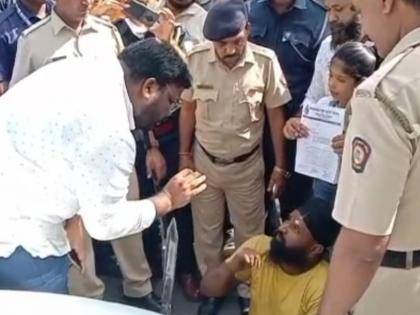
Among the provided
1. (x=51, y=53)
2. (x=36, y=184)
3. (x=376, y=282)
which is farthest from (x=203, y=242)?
(x=376, y=282)

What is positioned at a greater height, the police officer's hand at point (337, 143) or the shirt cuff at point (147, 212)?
the shirt cuff at point (147, 212)

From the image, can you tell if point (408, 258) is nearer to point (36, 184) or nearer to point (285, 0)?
point (36, 184)

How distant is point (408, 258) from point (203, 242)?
228cm

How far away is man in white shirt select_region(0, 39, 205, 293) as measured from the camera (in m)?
2.54

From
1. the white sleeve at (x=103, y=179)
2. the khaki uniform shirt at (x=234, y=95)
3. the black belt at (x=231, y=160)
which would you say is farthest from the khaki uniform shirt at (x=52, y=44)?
the white sleeve at (x=103, y=179)

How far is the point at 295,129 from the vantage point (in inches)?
152

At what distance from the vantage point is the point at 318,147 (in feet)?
12.4

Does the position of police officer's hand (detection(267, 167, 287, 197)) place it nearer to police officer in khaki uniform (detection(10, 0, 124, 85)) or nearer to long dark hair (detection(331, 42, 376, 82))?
long dark hair (detection(331, 42, 376, 82))

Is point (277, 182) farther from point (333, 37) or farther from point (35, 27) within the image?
point (35, 27)

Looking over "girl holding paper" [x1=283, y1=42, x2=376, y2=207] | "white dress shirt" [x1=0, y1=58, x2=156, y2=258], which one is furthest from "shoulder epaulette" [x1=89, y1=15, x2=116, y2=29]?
"white dress shirt" [x1=0, y1=58, x2=156, y2=258]

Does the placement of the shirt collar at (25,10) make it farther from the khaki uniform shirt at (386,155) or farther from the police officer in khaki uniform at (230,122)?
the khaki uniform shirt at (386,155)

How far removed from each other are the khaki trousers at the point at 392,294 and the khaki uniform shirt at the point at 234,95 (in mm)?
1954

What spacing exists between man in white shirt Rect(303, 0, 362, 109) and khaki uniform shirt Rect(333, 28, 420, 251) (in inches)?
72.7

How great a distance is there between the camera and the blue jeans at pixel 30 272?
2.69 m
